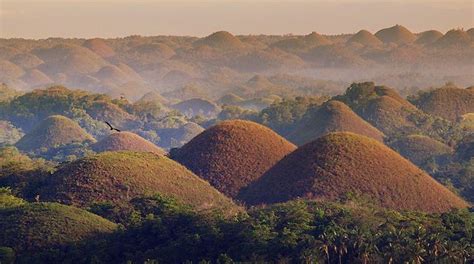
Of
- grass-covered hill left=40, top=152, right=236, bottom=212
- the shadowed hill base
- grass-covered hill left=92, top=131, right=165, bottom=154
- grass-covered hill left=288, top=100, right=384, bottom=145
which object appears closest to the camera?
→ the shadowed hill base

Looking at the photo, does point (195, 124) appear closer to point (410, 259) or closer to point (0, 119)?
point (0, 119)

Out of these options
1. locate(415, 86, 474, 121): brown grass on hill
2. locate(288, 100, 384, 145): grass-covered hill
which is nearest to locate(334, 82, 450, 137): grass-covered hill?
locate(415, 86, 474, 121): brown grass on hill

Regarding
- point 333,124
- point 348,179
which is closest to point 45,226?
point 348,179

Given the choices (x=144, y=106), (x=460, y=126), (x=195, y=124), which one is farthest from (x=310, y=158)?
(x=144, y=106)

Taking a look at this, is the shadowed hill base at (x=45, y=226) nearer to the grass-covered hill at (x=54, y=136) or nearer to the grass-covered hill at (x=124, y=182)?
the grass-covered hill at (x=124, y=182)

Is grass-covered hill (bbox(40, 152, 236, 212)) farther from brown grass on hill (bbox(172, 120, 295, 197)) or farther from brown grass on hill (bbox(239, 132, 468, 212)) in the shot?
brown grass on hill (bbox(239, 132, 468, 212))
